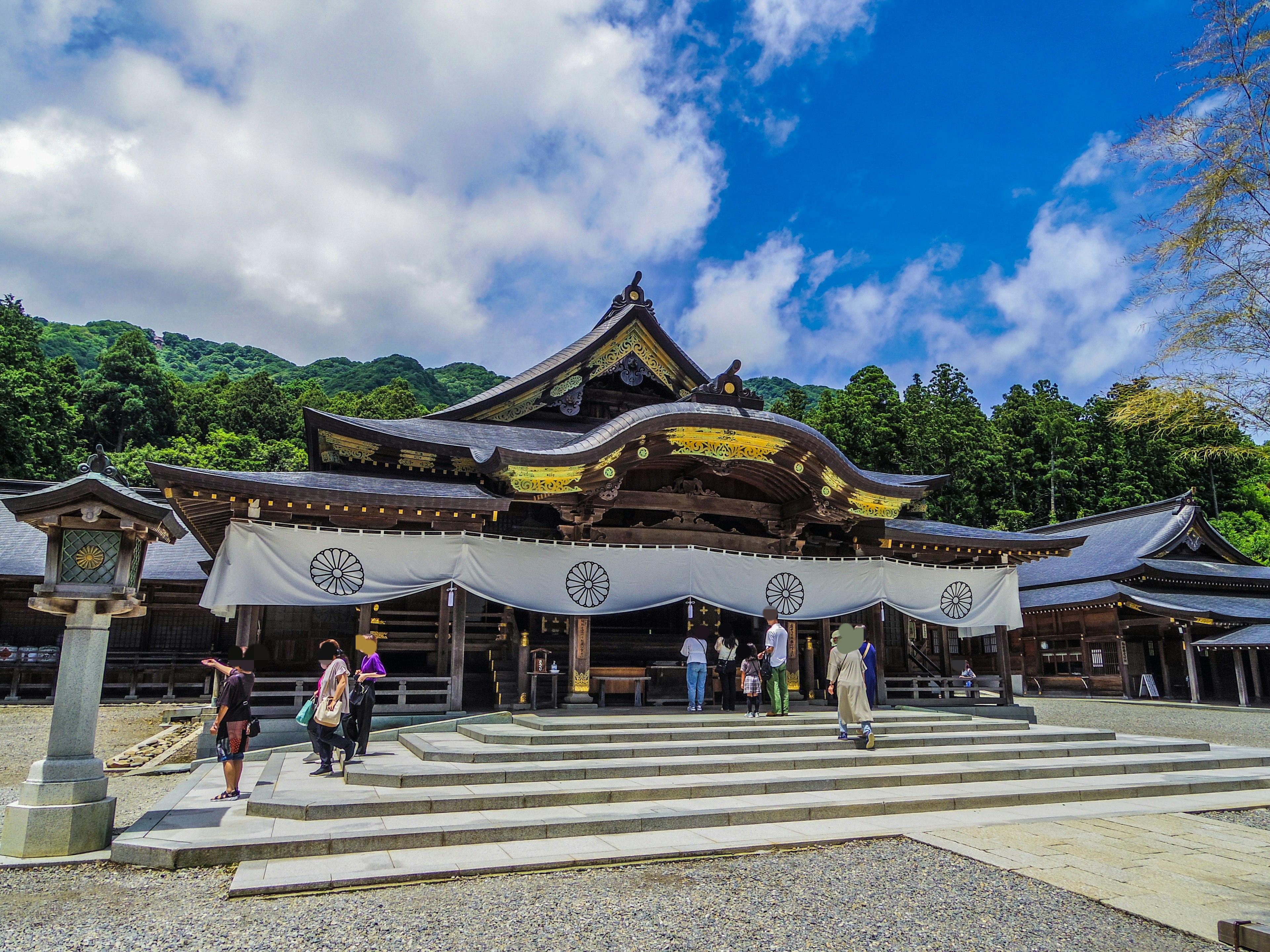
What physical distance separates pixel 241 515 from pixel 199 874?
6.52 meters

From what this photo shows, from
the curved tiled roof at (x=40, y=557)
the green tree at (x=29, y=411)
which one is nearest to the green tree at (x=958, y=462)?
the curved tiled roof at (x=40, y=557)

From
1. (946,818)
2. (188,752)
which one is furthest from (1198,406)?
(188,752)

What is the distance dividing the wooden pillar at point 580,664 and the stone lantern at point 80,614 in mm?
6846

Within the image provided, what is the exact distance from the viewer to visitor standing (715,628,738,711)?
41.1 ft

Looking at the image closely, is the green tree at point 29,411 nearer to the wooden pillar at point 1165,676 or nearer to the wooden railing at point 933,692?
the wooden railing at point 933,692

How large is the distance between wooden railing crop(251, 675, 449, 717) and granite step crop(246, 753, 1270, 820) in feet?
3.73

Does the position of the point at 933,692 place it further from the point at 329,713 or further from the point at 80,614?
the point at 80,614

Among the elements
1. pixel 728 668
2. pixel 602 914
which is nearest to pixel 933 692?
pixel 728 668

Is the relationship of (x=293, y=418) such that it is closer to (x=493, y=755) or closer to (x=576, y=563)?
(x=576, y=563)

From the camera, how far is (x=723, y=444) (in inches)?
499

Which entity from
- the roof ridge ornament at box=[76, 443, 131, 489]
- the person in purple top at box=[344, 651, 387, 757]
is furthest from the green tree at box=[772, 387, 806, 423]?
the roof ridge ornament at box=[76, 443, 131, 489]

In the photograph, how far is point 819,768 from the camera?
891 cm

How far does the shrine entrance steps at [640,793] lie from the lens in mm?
5504

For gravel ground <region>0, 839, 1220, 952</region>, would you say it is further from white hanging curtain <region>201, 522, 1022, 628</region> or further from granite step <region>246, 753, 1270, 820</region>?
white hanging curtain <region>201, 522, 1022, 628</region>
